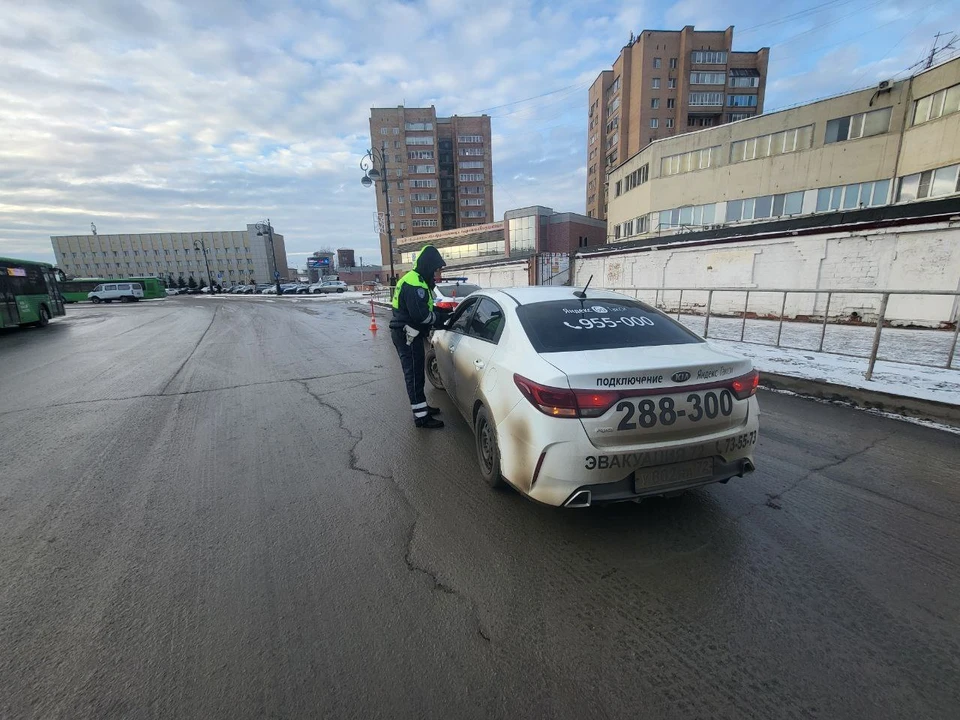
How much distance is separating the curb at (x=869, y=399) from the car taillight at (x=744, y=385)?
3.68 metres

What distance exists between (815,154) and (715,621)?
37.1m

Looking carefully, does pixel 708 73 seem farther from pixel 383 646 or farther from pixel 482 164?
pixel 383 646

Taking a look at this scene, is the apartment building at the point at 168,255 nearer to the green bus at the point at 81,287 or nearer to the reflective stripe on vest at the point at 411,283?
the green bus at the point at 81,287

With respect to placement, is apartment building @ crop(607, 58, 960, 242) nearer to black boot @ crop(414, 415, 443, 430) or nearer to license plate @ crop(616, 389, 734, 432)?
license plate @ crop(616, 389, 734, 432)

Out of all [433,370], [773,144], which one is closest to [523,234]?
[773,144]

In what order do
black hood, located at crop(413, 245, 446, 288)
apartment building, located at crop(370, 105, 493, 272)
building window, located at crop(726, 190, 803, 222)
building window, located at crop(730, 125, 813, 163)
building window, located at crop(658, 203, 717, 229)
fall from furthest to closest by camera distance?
apartment building, located at crop(370, 105, 493, 272) → building window, located at crop(658, 203, 717, 229) → building window, located at crop(726, 190, 803, 222) → building window, located at crop(730, 125, 813, 163) → black hood, located at crop(413, 245, 446, 288)

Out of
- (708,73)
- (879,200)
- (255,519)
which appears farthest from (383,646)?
(708,73)

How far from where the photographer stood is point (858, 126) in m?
26.9

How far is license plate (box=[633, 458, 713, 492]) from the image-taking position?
252 cm

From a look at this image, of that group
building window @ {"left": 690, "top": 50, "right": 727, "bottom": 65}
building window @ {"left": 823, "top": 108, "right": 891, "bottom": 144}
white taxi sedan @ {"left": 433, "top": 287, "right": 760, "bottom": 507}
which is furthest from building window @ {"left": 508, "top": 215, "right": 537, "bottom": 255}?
white taxi sedan @ {"left": 433, "top": 287, "right": 760, "bottom": 507}

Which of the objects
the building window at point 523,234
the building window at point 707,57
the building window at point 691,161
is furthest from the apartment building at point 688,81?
the building window at point 691,161

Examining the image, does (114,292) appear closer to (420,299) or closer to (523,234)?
(523,234)

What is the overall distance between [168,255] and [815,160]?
370ft

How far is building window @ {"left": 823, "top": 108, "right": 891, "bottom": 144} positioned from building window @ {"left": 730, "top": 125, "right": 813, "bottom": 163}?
115cm
